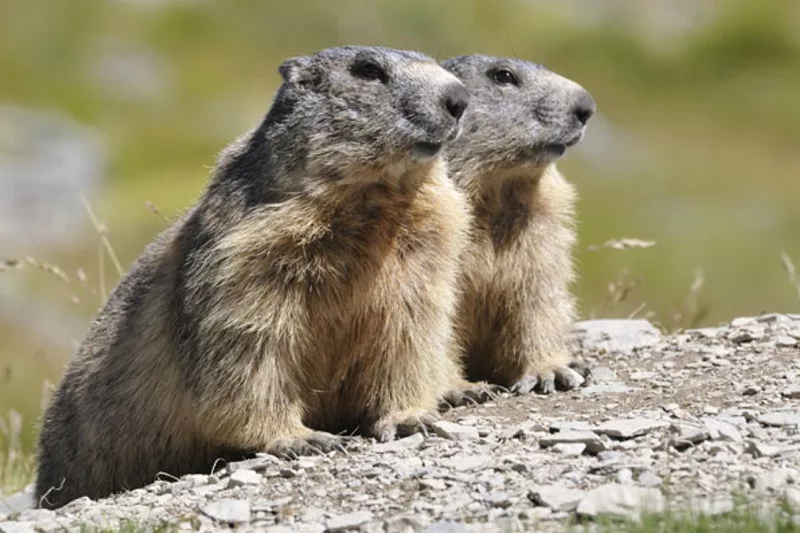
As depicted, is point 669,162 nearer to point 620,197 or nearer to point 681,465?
point 620,197

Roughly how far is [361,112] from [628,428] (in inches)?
90.3

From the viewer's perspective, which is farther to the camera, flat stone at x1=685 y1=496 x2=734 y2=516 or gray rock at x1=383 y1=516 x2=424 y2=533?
gray rock at x1=383 y1=516 x2=424 y2=533

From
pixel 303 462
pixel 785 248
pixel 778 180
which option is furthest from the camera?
pixel 778 180

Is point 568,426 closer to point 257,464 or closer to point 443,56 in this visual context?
point 257,464

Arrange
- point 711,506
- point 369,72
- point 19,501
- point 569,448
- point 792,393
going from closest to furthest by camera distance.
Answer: point 711,506 → point 569,448 → point 792,393 → point 369,72 → point 19,501

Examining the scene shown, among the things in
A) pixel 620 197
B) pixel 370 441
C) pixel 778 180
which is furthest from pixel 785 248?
pixel 370 441

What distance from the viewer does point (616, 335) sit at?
31.8ft

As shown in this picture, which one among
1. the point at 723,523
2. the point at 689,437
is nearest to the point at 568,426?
the point at 689,437

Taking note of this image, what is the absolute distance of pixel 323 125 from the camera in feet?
24.2

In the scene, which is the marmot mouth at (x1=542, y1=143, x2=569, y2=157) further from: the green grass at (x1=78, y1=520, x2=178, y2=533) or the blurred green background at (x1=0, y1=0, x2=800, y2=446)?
the blurred green background at (x1=0, y1=0, x2=800, y2=446)

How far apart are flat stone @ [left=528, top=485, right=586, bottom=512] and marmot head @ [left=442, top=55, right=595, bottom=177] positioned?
11.5 ft

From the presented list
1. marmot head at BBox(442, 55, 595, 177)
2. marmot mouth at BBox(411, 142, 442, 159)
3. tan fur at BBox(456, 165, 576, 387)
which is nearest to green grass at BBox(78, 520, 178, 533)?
marmot mouth at BBox(411, 142, 442, 159)

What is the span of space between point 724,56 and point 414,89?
3711 centimetres

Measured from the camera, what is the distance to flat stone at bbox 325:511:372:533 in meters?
5.54
